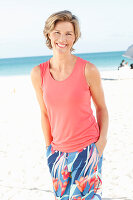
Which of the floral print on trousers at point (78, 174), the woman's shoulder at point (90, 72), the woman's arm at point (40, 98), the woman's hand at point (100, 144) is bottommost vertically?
the floral print on trousers at point (78, 174)

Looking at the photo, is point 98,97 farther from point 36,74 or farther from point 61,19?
point 61,19

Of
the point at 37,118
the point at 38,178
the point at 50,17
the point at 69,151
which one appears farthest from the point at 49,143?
the point at 37,118

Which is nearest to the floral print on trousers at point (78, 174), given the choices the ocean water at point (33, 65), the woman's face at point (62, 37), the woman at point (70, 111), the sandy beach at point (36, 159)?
the woman at point (70, 111)

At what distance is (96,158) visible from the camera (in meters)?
1.86

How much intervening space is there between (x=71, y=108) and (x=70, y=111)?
0.02 meters

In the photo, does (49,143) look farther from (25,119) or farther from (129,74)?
(129,74)

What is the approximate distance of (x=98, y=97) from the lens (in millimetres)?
1909

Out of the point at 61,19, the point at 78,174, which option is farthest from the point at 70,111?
the point at 61,19

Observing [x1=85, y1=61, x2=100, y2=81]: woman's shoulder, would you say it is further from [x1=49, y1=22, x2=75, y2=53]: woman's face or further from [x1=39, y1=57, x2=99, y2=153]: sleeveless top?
[x1=49, y1=22, x2=75, y2=53]: woman's face

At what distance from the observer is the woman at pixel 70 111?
175 centimetres

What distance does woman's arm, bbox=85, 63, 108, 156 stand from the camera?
1.75 metres

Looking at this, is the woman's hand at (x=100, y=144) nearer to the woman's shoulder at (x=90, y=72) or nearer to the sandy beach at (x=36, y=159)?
the woman's shoulder at (x=90, y=72)

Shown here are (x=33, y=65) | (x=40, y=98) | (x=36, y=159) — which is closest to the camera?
(x=40, y=98)

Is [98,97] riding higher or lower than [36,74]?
lower
